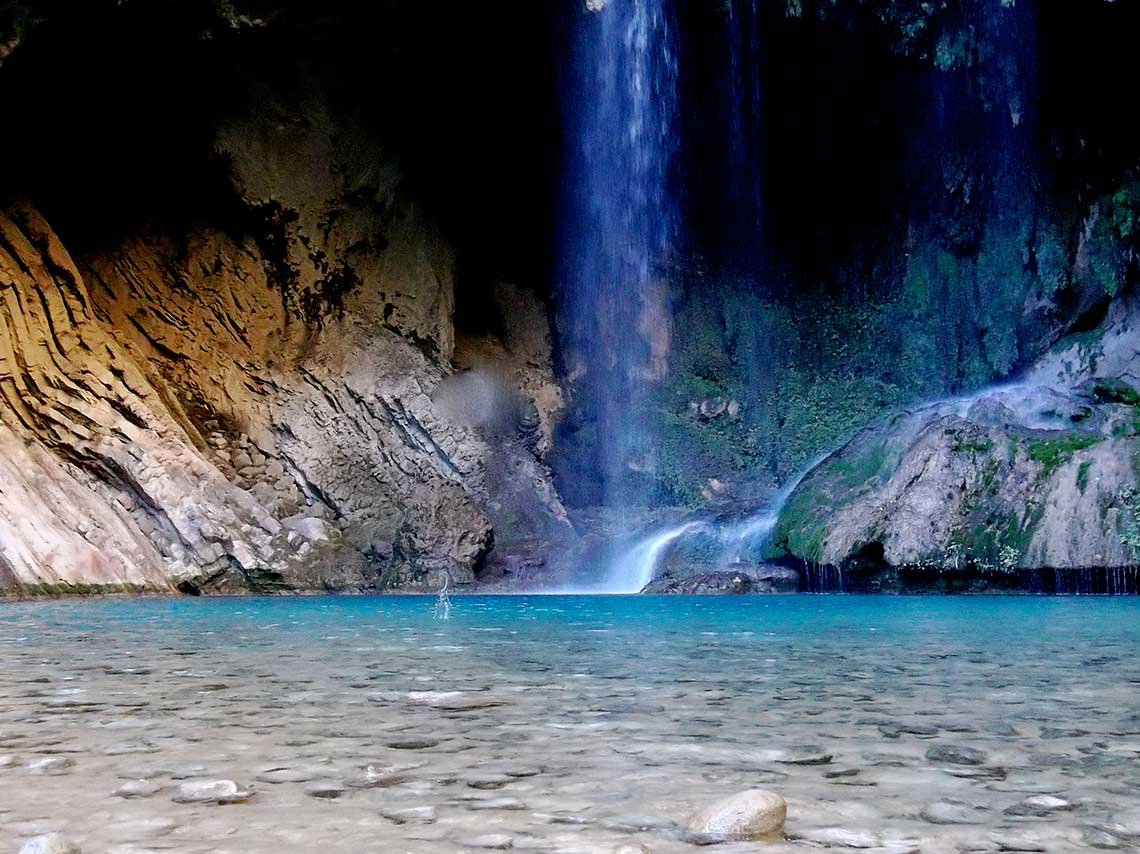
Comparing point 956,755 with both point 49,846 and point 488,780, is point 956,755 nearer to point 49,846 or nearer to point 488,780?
point 488,780

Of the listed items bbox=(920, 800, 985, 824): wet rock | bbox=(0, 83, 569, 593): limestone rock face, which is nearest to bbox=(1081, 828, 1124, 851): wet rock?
bbox=(920, 800, 985, 824): wet rock

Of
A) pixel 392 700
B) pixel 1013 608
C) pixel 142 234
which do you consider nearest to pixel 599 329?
pixel 142 234

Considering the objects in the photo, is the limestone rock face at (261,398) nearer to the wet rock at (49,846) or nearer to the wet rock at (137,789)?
the wet rock at (137,789)

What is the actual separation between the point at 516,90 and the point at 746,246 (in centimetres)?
545

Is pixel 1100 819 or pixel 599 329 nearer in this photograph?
pixel 1100 819

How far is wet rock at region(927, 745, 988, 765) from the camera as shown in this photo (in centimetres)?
183

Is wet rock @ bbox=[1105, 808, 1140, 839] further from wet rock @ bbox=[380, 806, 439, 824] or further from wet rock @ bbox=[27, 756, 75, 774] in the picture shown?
wet rock @ bbox=[27, 756, 75, 774]

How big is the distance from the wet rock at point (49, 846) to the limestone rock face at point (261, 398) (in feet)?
34.2

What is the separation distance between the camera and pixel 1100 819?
1.43 meters

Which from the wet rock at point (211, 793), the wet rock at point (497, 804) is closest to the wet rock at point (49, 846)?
the wet rock at point (211, 793)

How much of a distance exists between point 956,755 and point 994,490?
39.5 ft

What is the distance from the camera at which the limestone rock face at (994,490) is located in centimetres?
1217

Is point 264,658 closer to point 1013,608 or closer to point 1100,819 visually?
point 1100,819

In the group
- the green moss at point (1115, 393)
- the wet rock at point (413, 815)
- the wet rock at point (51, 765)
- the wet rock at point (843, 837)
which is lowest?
the wet rock at point (51, 765)
